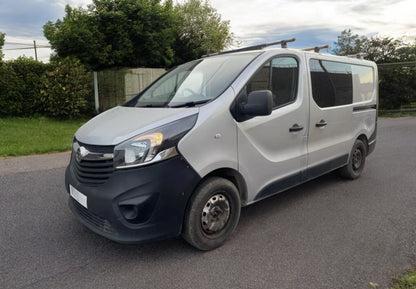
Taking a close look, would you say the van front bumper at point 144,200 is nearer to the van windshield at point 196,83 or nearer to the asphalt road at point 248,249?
the asphalt road at point 248,249

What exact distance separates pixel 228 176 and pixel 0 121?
32.6 ft

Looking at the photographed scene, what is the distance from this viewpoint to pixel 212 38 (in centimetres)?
2183

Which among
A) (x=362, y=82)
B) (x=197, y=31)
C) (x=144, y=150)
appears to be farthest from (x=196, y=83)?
(x=197, y=31)

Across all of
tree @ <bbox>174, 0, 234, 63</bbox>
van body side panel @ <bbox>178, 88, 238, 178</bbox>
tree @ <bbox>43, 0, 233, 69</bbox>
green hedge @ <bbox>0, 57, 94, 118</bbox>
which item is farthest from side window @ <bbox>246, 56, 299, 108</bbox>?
tree @ <bbox>174, 0, 234, 63</bbox>

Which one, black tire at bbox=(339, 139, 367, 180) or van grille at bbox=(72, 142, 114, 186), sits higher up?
van grille at bbox=(72, 142, 114, 186)

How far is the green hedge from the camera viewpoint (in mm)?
11203

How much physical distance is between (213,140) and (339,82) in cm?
263

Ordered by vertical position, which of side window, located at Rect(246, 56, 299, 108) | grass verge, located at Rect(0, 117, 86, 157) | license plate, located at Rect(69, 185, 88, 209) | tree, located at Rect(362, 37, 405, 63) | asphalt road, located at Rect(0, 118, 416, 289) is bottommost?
asphalt road, located at Rect(0, 118, 416, 289)

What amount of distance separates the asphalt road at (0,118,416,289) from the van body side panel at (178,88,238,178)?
832 mm

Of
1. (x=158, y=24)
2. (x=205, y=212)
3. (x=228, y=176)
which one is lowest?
(x=205, y=212)

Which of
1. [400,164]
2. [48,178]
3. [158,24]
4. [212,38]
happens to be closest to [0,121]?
[48,178]

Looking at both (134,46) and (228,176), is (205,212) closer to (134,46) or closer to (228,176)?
(228,176)

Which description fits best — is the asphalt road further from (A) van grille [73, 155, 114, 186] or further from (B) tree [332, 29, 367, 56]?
(B) tree [332, 29, 367, 56]

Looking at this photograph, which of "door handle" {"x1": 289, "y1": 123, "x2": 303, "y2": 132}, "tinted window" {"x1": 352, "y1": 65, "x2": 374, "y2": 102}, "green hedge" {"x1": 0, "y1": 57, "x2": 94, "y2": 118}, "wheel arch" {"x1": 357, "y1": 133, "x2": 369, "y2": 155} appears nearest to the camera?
"door handle" {"x1": 289, "y1": 123, "x2": 303, "y2": 132}
